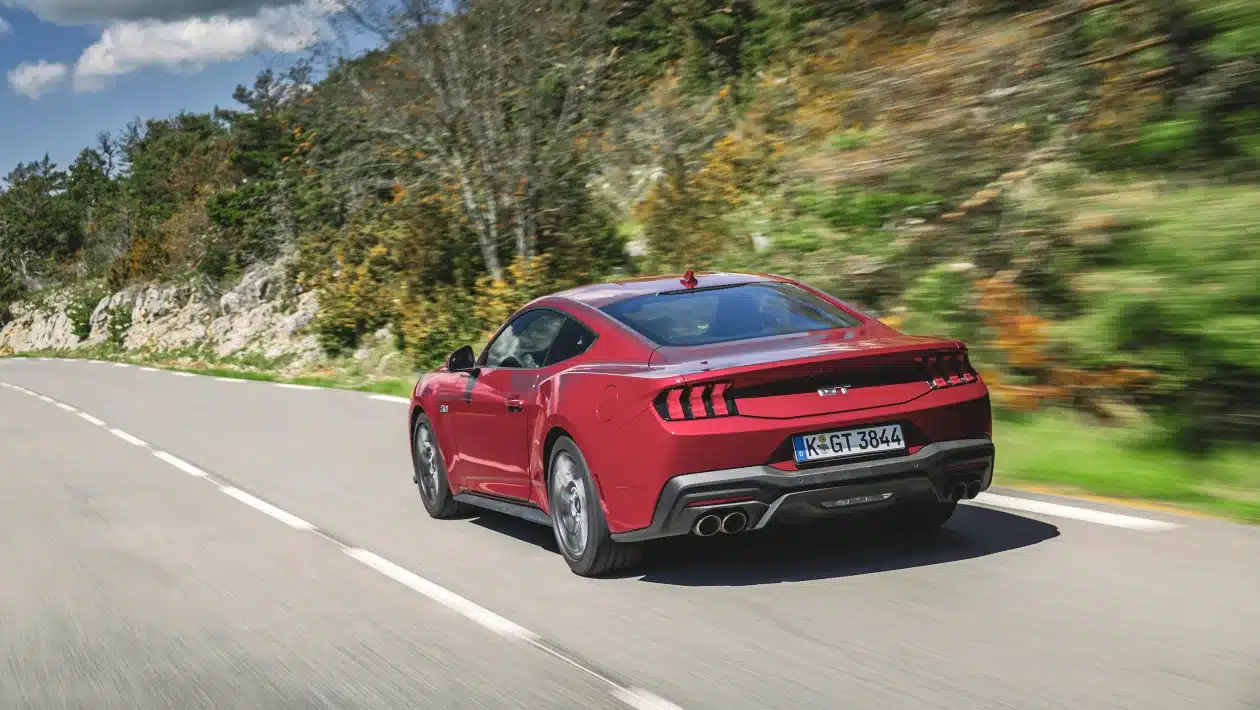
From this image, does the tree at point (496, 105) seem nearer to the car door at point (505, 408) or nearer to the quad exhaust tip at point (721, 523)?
the car door at point (505, 408)

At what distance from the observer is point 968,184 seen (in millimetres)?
11859

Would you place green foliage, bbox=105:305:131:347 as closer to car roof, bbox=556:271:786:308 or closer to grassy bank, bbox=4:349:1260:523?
grassy bank, bbox=4:349:1260:523

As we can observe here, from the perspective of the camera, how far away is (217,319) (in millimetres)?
43469

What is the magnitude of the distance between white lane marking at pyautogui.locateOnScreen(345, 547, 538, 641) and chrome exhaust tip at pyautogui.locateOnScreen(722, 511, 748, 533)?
2.89 ft

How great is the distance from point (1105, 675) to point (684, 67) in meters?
24.6

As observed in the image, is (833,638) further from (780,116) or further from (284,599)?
(780,116)

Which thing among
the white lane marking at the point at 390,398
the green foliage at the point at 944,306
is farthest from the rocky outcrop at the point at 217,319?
the green foliage at the point at 944,306

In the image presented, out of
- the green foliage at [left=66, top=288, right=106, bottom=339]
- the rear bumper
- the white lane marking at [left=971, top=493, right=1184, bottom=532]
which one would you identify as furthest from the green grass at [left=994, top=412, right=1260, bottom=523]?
the green foliage at [left=66, top=288, right=106, bottom=339]

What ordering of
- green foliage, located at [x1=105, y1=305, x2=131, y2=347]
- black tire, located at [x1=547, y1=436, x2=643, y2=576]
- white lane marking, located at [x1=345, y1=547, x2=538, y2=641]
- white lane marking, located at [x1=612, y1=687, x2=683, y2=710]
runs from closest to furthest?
white lane marking, located at [x1=612, y1=687, x2=683, y2=710] < white lane marking, located at [x1=345, y1=547, x2=538, y2=641] < black tire, located at [x1=547, y1=436, x2=643, y2=576] < green foliage, located at [x1=105, y1=305, x2=131, y2=347]

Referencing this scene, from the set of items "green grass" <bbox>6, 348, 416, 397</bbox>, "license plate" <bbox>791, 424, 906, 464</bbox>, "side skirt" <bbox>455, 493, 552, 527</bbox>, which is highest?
"license plate" <bbox>791, 424, 906, 464</bbox>

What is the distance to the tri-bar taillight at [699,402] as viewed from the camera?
577 cm

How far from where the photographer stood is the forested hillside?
9.10m

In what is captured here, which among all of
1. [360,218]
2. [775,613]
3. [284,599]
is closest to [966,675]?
[775,613]

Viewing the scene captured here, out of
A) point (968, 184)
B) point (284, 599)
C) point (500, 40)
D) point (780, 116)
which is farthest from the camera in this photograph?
point (500, 40)
